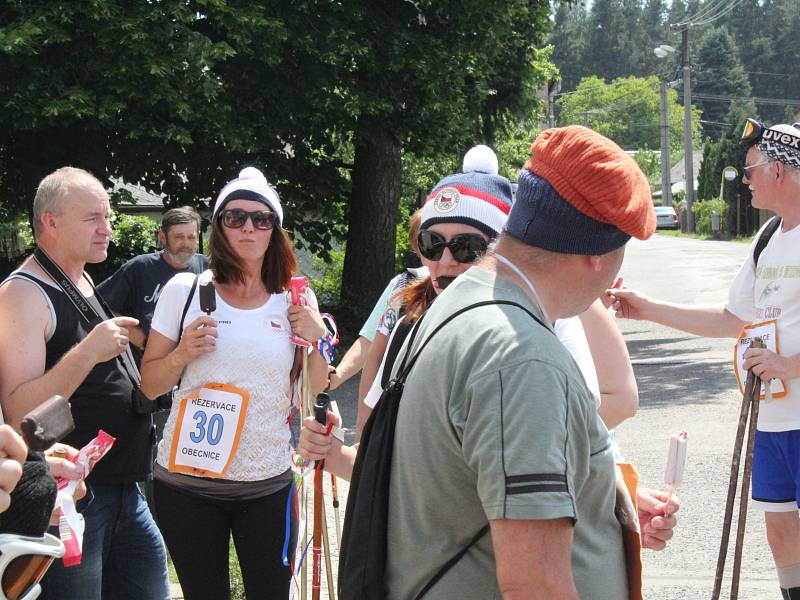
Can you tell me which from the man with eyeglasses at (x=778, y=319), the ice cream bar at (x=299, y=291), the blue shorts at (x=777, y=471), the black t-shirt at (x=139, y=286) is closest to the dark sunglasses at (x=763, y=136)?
the man with eyeglasses at (x=778, y=319)

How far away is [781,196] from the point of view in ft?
14.7

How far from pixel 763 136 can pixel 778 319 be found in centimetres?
85

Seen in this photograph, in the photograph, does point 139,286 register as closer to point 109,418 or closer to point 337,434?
point 109,418

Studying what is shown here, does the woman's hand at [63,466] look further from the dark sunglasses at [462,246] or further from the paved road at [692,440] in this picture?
the paved road at [692,440]

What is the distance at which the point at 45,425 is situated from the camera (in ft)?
7.75

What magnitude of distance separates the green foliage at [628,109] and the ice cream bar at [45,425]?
109m

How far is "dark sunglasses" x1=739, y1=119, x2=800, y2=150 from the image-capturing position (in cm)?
442

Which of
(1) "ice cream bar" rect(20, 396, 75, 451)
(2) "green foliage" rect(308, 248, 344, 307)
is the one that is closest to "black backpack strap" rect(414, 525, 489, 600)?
(1) "ice cream bar" rect(20, 396, 75, 451)

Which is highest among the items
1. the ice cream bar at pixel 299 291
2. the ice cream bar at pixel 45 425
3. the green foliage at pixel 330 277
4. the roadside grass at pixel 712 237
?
the ice cream bar at pixel 299 291

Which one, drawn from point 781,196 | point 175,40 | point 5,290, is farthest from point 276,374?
point 175,40

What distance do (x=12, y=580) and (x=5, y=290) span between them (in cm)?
130

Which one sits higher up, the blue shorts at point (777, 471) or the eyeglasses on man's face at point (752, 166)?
the eyeglasses on man's face at point (752, 166)

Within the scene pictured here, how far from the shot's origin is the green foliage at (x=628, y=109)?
109 metres

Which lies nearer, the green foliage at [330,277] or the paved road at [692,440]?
the paved road at [692,440]
